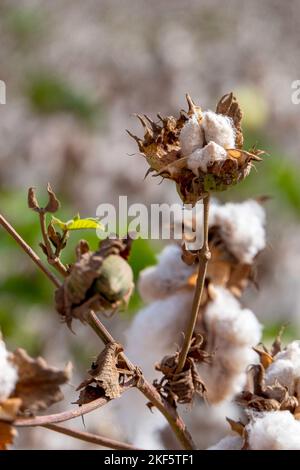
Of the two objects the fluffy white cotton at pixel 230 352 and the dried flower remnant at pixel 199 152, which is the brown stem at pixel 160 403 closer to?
the dried flower remnant at pixel 199 152

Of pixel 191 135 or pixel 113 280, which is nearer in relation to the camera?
pixel 113 280

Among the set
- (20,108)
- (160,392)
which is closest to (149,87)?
(20,108)

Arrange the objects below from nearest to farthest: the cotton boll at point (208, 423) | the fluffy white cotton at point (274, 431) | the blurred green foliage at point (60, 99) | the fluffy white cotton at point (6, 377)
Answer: the fluffy white cotton at point (6, 377), the fluffy white cotton at point (274, 431), the cotton boll at point (208, 423), the blurred green foliage at point (60, 99)

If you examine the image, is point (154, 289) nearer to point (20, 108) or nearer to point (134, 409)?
point (134, 409)

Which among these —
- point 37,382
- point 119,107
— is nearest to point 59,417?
point 37,382

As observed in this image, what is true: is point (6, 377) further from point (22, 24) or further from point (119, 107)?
point (22, 24)

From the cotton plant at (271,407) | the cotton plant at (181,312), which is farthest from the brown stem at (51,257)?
the cotton plant at (271,407)
